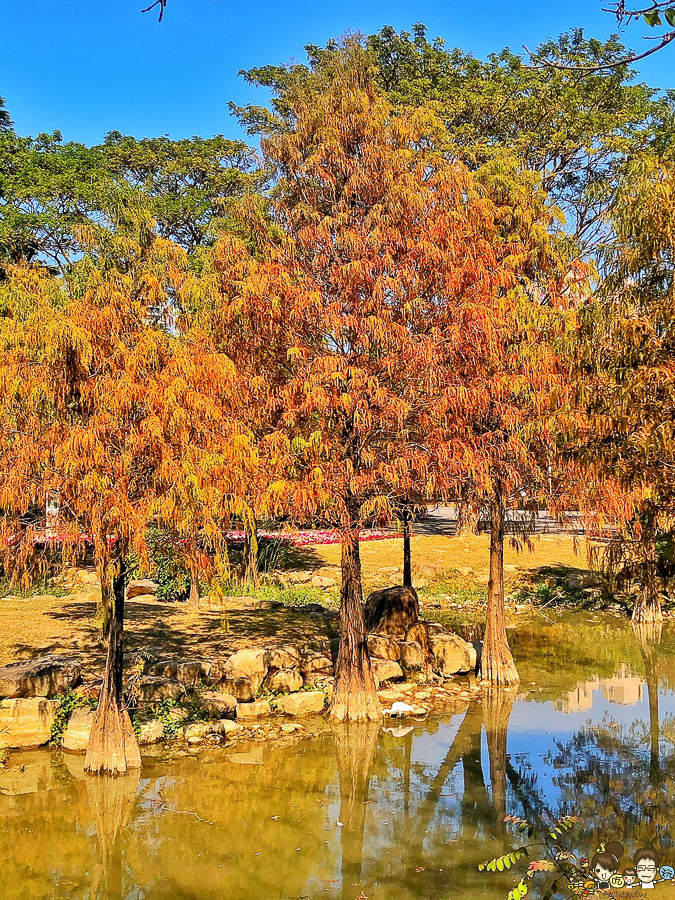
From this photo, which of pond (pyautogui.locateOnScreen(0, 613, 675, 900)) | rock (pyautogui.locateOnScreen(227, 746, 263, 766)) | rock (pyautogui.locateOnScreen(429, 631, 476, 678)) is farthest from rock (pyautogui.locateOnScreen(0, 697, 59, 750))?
rock (pyautogui.locateOnScreen(429, 631, 476, 678))

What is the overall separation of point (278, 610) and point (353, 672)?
8.12m

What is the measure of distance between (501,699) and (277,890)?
8.65 meters

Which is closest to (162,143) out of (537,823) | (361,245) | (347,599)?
(361,245)

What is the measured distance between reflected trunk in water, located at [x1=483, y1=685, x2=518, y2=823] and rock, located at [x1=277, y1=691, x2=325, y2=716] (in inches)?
133

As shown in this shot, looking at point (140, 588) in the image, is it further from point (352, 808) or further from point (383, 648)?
point (352, 808)

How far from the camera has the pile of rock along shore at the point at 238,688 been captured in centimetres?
1439

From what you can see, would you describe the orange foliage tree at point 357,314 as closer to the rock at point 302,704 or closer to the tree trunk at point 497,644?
the rock at point 302,704

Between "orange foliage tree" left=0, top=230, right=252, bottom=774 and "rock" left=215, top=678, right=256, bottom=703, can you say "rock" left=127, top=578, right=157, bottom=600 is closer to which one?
"rock" left=215, top=678, right=256, bottom=703

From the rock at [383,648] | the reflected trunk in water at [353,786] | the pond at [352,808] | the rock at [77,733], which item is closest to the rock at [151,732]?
the pond at [352,808]

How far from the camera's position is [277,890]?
371 inches

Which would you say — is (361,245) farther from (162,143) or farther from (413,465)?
(162,143)

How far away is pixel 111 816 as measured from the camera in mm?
11336

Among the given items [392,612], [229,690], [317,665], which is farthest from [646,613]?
[229,690]

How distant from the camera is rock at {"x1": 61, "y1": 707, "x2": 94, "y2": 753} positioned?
45.7 ft
